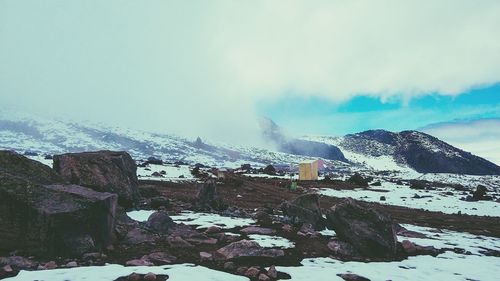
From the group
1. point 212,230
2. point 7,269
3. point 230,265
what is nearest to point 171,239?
point 212,230

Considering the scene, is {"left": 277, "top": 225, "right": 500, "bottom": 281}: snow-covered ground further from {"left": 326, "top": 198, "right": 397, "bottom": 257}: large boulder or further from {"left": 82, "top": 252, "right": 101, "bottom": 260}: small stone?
{"left": 82, "top": 252, "right": 101, "bottom": 260}: small stone

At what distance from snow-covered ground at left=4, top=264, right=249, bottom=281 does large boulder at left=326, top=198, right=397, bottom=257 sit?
5.28 metres

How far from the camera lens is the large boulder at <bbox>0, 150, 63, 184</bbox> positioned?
11.8 metres

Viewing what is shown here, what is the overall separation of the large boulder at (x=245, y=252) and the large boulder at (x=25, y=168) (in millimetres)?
5611

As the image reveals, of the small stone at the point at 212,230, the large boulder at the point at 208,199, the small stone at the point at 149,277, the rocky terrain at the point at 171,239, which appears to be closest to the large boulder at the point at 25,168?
the rocky terrain at the point at 171,239

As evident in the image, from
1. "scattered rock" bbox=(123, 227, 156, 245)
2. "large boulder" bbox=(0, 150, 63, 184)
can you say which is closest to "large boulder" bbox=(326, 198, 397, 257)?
"scattered rock" bbox=(123, 227, 156, 245)

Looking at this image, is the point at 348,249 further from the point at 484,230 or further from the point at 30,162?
the point at 484,230

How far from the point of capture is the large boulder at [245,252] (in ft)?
36.8

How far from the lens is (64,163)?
54.9 feet

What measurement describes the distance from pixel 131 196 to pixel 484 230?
18.0 metres

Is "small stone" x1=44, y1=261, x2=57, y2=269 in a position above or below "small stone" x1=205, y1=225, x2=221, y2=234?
below

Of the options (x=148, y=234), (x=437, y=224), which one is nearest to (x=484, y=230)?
(x=437, y=224)

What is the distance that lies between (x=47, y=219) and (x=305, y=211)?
411 inches

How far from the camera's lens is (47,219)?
10.2 meters
